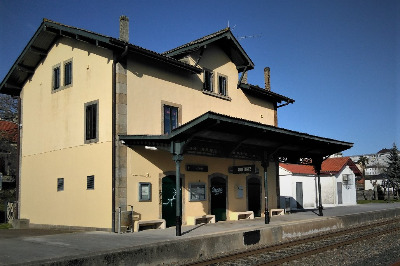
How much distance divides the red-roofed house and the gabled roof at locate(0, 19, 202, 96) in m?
14.1

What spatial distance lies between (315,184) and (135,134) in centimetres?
1936

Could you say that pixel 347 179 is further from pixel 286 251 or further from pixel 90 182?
pixel 90 182

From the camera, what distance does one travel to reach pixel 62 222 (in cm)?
1534

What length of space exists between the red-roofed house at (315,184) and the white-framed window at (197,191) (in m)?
11.8

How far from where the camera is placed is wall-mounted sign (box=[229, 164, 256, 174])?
16.3m

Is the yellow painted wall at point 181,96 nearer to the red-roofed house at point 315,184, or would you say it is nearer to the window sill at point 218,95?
the window sill at point 218,95

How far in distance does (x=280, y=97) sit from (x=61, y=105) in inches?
469

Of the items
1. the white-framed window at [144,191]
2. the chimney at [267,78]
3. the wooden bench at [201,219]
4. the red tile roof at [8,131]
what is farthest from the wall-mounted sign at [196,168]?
the red tile roof at [8,131]

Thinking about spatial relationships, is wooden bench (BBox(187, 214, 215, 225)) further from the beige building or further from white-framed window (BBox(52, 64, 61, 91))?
white-framed window (BBox(52, 64, 61, 91))

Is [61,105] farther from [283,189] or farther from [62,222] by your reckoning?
[283,189]

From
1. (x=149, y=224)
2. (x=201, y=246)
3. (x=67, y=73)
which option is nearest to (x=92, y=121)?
(x=67, y=73)

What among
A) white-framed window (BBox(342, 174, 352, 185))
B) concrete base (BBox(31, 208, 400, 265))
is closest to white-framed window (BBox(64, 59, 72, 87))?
concrete base (BBox(31, 208, 400, 265))

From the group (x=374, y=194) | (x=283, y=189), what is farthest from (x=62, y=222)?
(x=374, y=194)

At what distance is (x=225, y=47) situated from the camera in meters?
19.4
